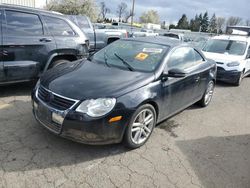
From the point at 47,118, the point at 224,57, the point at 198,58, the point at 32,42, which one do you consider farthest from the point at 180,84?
the point at 224,57

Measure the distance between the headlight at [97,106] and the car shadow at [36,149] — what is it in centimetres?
67

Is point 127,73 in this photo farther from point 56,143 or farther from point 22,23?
point 22,23

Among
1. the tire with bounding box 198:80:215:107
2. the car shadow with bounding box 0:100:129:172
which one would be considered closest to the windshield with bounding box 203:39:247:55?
the tire with bounding box 198:80:215:107

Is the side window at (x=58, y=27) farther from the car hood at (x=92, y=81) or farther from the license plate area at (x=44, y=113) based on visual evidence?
the license plate area at (x=44, y=113)

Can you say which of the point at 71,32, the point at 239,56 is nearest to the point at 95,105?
the point at 71,32

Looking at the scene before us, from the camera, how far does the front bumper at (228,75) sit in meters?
8.02

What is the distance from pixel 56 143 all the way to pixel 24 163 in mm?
557

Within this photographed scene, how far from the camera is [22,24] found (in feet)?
15.8

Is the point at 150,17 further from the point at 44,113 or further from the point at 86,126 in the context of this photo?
the point at 86,126

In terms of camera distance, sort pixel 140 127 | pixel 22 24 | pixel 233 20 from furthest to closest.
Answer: pixel 233 20
pixel 22 24
pixel 140 127

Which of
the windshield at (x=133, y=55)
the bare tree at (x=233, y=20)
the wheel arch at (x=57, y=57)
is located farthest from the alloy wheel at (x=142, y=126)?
the bare tree at (x=233, y=20)

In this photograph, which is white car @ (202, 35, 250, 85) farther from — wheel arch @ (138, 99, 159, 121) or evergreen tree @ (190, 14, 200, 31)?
evergreen tree @ (190, 14, 200, 31)

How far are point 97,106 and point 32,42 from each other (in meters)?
2.71

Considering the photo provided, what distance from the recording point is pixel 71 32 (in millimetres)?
5680
